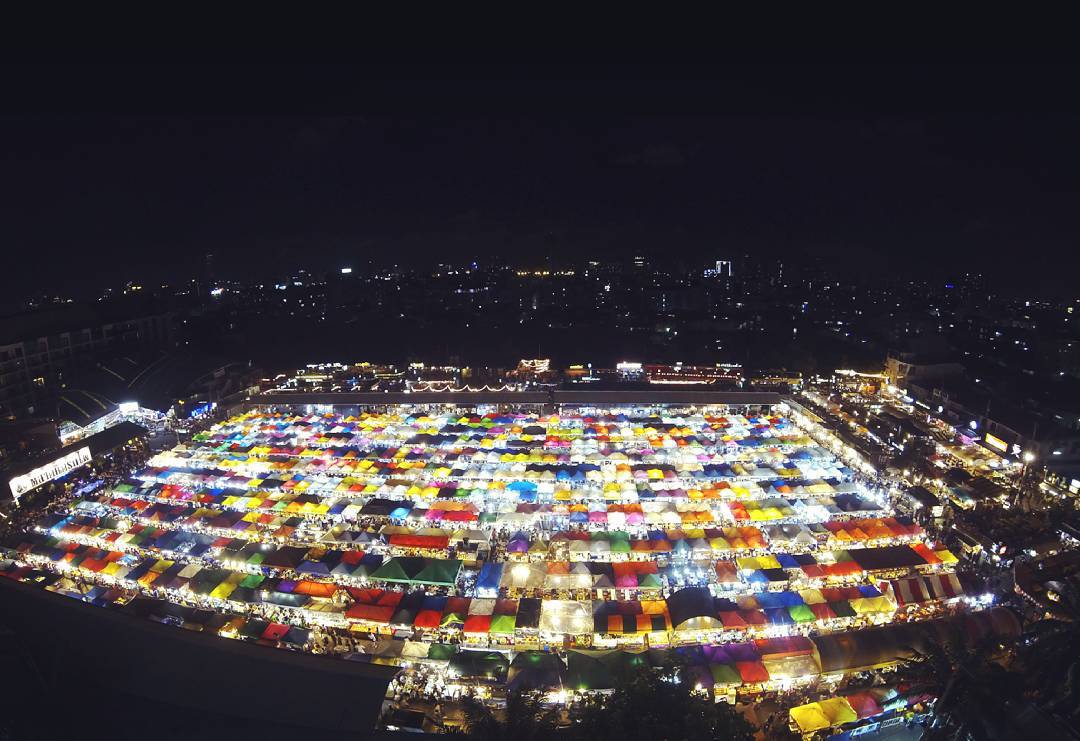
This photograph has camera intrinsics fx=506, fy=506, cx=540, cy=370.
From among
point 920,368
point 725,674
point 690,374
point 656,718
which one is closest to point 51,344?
point 690,374

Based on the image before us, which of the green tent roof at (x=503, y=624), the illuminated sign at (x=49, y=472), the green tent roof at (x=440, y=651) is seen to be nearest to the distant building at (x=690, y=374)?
the green tent roof at (x=503, y=624)

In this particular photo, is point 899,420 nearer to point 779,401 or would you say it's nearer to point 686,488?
point 779,401

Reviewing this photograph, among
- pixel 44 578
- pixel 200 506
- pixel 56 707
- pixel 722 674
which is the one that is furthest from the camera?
pixel 200 506

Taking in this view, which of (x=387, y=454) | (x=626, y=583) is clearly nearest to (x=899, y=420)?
(x=626, y=583)

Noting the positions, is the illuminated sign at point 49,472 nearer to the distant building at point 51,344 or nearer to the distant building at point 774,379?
the distant building at point 51,344

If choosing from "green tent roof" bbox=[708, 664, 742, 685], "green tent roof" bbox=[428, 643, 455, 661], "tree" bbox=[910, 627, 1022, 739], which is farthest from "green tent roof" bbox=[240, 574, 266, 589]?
"tree" bbox=[910, 627, 1022, 739]

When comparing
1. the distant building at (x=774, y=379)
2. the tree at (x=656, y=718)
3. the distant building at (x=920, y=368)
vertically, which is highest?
the distant building at (x=920, y=368)

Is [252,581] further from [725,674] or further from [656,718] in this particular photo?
[725,674]
